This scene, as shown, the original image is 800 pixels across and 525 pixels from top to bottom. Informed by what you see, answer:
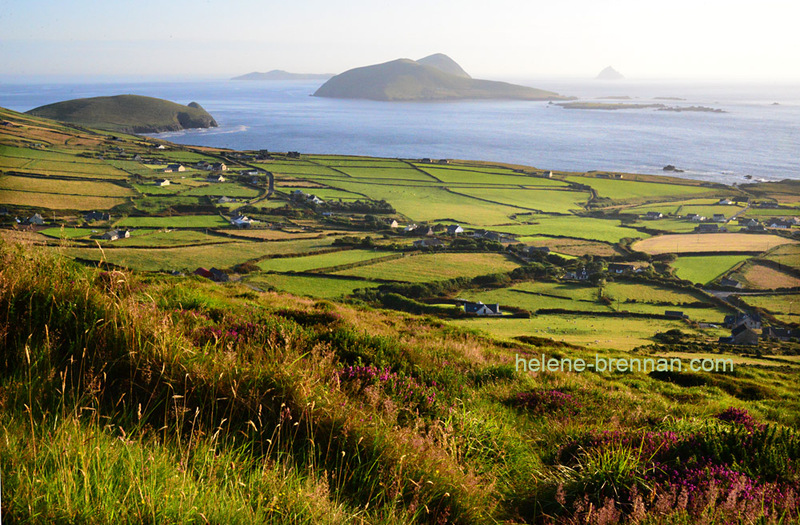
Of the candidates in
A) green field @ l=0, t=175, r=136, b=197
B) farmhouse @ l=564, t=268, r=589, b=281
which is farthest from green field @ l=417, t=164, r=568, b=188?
green field @ l=0, t=175, r=136, b=197

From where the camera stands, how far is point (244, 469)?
339cm

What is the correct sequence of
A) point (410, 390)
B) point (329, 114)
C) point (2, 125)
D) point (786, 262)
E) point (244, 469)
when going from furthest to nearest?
point (329, 114) < point (2, 125) < point (786, 262) < point (410, 390) < point (244, 469)

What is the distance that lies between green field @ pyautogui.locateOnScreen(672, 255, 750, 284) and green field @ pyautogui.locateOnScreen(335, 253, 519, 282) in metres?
11.2

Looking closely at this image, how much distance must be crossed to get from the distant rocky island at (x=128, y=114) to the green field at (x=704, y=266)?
387 feet

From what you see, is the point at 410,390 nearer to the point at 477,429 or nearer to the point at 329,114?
the point at 477,429

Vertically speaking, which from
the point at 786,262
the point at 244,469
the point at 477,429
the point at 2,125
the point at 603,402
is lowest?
the point at 786,262

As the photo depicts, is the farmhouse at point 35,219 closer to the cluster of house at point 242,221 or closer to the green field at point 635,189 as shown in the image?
the cluster of house at point 242,221

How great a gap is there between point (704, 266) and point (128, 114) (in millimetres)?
131594

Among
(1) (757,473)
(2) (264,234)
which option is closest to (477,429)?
(1) (757,473)

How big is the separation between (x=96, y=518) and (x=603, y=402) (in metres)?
6.46

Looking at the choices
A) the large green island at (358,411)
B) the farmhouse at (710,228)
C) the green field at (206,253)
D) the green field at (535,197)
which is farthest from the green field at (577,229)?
the large green island at (358,411)

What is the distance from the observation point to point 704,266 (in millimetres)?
37969

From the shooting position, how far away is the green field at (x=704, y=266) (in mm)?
35312

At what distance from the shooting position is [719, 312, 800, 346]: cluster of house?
1005 inches
